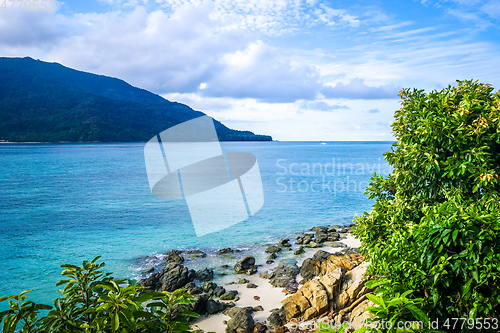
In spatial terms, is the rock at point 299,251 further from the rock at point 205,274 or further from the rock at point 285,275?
the rock at point 205,274

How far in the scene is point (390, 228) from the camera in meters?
6.36

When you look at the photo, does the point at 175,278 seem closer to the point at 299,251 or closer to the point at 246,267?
the point at 246,267

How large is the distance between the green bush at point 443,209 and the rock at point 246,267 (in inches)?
330

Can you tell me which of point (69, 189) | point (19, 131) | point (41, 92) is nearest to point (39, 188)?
point (69, 189)

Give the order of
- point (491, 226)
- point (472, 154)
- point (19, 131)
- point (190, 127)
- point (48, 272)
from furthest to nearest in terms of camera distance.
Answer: point (19, 131) < point (48, 272) < point (190, 127) < point (472, 154) < point (491, 226)

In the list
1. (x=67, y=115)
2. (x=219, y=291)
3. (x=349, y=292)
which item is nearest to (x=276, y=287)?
(x=219, y=291)

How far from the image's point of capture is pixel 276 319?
30.5ft

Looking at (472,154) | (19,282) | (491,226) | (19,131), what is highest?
(19,131)

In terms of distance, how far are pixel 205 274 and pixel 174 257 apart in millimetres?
3679

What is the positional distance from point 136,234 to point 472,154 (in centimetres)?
2161

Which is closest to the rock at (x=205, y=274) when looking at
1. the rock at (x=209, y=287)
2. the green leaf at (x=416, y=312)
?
the rock at (x=209, y=287)

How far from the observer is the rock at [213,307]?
10.5 metres

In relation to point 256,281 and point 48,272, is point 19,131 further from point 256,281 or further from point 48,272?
point 256,281

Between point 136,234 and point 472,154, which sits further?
point 136,234
